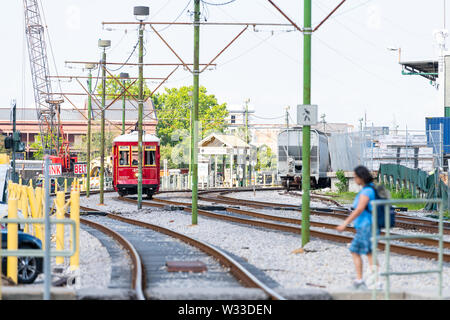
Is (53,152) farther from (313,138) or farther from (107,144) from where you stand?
(313,138)

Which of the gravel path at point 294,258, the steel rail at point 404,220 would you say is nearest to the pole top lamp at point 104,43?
the steel rail at point 404,220

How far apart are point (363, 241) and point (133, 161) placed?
1168 inches

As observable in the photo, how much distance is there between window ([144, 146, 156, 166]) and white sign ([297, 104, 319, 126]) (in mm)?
22909

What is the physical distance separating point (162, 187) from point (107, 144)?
32.4 m

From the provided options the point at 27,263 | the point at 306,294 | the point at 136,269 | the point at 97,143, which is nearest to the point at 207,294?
the point at 306,294

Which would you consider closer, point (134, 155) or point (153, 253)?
point (153, 253)

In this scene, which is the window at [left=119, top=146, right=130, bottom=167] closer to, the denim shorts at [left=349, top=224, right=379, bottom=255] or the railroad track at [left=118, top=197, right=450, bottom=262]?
the railroad track at [left=118, top=197, right=450, bottom=262]

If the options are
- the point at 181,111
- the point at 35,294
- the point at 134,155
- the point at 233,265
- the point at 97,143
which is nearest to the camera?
the point at 35,294

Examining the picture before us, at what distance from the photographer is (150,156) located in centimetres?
3909

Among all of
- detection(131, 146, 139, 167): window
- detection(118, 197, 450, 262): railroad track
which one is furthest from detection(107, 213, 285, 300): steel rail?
detection(131, 146, 139, 167): window

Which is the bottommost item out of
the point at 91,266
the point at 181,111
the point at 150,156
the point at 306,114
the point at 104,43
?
the point at 91,266

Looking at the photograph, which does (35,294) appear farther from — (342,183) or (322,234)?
(342,183)

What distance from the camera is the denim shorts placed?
10.6 m

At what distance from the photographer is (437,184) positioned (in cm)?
2884
